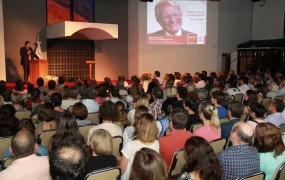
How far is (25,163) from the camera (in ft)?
8.32

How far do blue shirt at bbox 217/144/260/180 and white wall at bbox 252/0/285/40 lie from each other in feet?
46.0

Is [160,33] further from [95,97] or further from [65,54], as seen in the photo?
[95,97]

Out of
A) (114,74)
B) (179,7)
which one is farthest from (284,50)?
(114,74)

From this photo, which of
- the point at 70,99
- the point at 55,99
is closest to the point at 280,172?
the point at 55,99

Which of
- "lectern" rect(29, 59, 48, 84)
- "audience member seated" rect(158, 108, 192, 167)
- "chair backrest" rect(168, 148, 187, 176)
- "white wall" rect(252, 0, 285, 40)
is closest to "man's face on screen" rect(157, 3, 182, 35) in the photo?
"white wall" rect(252, 0, 285, 40)

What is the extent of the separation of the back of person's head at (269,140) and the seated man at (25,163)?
2051 millimetres

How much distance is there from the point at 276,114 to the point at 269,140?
6.25 feet

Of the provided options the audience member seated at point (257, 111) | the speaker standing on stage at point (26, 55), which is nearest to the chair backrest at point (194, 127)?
the audience member seated at point (257, 111)

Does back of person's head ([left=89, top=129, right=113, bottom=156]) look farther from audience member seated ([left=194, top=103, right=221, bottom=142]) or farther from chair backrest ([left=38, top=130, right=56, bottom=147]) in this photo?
audience member seated ([left=194, top=103, right=221, bottom=142])

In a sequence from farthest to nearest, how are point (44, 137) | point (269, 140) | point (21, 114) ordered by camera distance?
point (21, 114) < point (44, 137) < point (269, 140)

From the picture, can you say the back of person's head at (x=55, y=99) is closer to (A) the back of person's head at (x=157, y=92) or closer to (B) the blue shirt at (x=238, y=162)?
(A) the back of person's head at (x=157, y=92)

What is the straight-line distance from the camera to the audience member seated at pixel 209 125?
3.89 m

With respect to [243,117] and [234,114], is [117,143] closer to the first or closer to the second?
[234,114]

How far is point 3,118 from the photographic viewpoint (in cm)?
400
